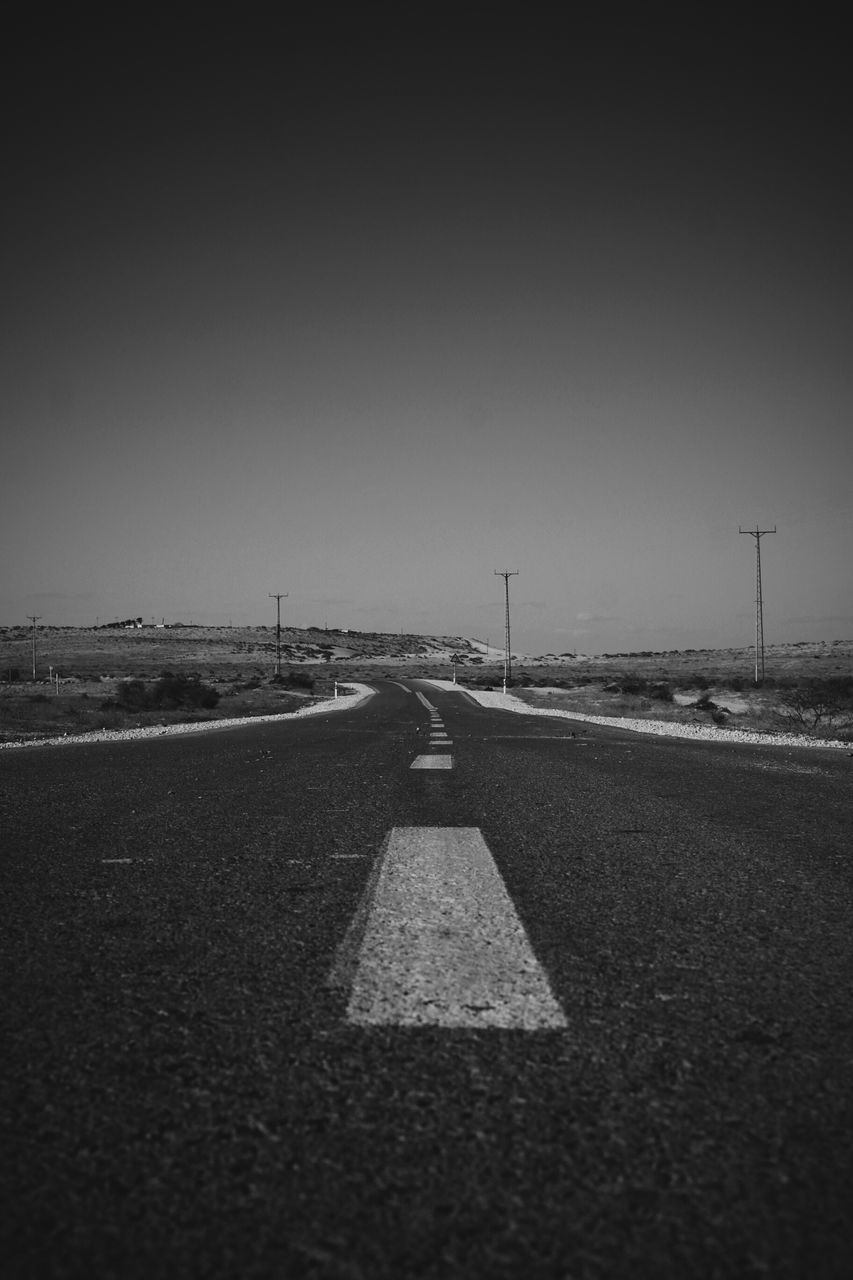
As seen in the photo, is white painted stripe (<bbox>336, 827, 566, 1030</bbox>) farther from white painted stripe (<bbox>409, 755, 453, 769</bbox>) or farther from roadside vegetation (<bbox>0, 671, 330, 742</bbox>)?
roadside vegetation (<bbox>0, 671, 330, 742</bbox>)

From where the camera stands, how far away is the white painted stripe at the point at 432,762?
28.2 ft

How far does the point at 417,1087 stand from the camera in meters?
1.54

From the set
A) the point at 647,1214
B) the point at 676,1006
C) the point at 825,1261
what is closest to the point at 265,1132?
A: the point at 647,1214

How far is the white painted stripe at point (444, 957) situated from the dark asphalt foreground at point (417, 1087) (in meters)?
0.08

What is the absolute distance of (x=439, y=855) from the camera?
153 inches

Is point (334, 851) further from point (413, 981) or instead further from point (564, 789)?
point (564, 789)

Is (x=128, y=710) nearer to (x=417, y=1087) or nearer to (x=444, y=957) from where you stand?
(x=444, y=957)

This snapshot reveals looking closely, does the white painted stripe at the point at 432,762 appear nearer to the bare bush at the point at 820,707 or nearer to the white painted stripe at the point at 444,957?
the white painted stripe at the point at 444,957

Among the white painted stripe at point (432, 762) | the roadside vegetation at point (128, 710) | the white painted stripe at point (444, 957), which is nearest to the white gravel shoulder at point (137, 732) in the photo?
the roadside vegetation at point (128, 710)

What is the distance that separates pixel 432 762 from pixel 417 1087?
7.50 m

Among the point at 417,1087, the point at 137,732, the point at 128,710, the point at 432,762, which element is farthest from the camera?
the point at 128,710

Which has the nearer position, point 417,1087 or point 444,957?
point 417,1087

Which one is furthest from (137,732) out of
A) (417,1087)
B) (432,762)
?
(417,1087)

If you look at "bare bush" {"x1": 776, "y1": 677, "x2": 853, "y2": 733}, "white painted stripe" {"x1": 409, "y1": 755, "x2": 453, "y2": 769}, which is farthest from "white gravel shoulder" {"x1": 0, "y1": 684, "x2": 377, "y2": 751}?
"bare bush" {"x1": 776, "y1": 677, "x2": 853, "y2": 733}
